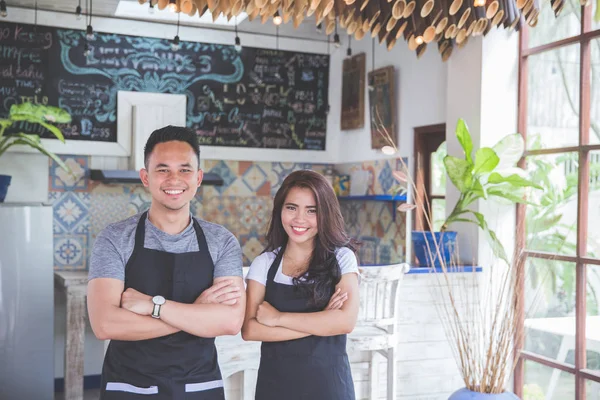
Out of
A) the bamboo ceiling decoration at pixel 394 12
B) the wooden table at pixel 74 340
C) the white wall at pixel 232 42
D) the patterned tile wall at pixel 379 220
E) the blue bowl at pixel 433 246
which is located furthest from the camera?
the white wall at pixel 232 42

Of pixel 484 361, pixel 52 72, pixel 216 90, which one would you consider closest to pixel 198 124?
pixel 216 90

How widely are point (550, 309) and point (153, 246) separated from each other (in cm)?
288

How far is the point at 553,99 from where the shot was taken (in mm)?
4270

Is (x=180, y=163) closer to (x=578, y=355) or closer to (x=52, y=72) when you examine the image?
(x=578, y=355)

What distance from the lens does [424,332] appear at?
4383mm

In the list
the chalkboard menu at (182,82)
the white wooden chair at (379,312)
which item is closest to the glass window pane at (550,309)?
the white wooden chair at (379,312)

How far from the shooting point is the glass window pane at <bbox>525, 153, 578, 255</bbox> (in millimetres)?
4105

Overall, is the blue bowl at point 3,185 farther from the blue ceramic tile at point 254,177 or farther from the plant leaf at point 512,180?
the plant leaf at point 512,180

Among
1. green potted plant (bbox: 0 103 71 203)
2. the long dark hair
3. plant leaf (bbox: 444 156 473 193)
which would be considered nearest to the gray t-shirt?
the long dark hair

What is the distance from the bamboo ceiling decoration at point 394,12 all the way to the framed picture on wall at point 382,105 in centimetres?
187

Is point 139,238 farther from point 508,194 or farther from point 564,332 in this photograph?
point 564,332

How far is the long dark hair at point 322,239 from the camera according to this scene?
2279 millimetres

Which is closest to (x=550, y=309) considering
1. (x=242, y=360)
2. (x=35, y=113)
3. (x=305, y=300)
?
(x=242, y=360)

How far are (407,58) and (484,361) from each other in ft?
8.05
